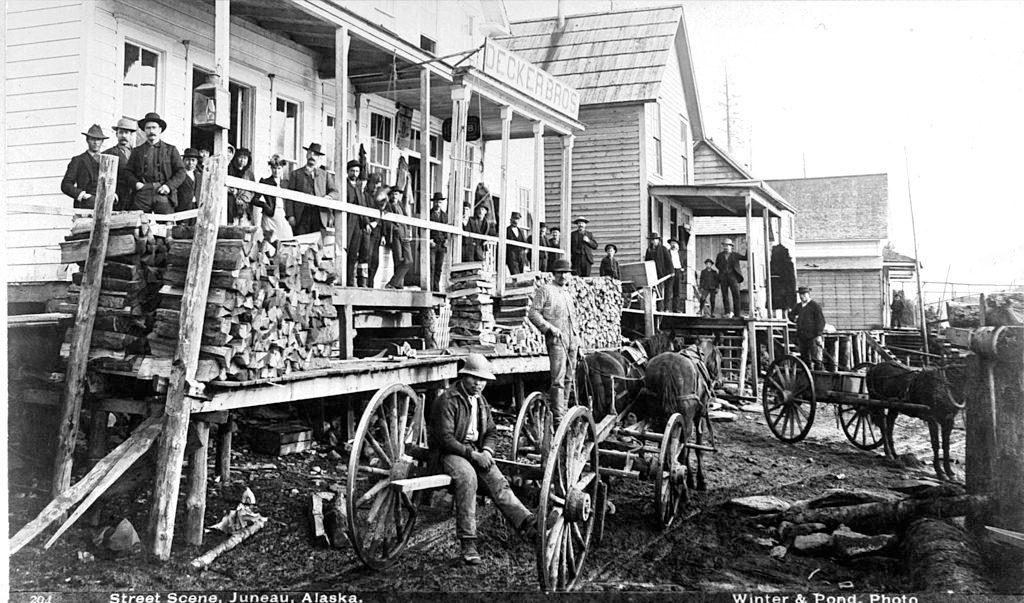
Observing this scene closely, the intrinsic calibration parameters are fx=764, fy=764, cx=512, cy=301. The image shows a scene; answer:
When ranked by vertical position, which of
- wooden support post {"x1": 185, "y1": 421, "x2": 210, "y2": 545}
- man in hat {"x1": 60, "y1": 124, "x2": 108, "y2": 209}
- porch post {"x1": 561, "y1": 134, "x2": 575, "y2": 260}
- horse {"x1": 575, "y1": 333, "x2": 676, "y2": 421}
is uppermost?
porch post {"x1": 561, "y1": 134, "x2": 575, "y2": 260}

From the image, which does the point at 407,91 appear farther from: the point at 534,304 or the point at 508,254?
the point at 534,304

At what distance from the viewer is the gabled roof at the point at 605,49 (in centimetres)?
1958

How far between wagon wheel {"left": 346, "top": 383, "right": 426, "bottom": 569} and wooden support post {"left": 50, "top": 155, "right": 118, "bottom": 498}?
2.42 m

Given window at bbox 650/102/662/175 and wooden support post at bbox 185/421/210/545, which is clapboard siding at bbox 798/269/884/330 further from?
wooden support post at bbox 185/421/210/545

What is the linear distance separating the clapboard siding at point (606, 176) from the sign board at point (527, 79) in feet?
18.3

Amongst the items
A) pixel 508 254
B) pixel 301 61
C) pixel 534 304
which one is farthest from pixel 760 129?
pixel 301 61

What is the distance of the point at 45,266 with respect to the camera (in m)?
8.62

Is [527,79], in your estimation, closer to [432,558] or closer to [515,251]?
[515,251]

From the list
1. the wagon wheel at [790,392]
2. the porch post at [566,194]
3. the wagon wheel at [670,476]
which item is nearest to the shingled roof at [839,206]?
the porch post at [566,194]

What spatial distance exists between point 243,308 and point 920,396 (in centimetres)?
944

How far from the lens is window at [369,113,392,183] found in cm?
1380

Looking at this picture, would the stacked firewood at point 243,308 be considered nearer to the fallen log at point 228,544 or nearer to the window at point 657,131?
the fallen log at point 228,544

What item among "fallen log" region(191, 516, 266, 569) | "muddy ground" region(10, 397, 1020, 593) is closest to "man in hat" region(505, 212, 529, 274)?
"muddy ground" region(10, 397, 1020, 593)

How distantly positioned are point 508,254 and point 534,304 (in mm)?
4552
